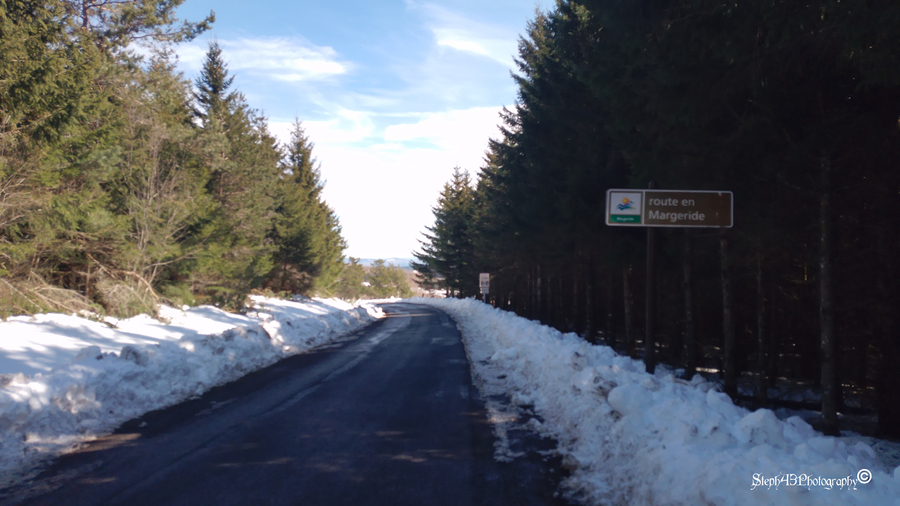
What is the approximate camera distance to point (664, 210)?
27.2 feet

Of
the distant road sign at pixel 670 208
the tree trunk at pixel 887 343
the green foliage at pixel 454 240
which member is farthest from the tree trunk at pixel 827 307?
the green foliage at pixel 454 240

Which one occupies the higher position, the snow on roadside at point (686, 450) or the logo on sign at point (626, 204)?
the logo on sign at point (626, 204)

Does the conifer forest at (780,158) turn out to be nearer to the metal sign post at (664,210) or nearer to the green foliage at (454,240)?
the metal sign post at (664,210)

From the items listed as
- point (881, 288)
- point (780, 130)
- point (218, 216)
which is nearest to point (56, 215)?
point (218, 216)

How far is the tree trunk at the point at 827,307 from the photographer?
7309 millimetres

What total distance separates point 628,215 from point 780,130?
99.0 inches

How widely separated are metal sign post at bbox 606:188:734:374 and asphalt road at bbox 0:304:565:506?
153 inches

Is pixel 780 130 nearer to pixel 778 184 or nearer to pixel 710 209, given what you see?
pixel 778 184

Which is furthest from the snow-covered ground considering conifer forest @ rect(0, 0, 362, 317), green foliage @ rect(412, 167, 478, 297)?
green foliage @ rect(412, 167, 478, 297)

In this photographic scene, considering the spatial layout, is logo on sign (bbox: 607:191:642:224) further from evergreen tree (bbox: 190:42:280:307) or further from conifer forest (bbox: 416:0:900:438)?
evergreen tree (bbox: 190:42:280:307)

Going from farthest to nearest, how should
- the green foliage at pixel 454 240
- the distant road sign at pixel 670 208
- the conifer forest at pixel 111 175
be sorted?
the green foliage at pixel 454 240
the conifer forest at pixel 111 175
the distant road sign at pixel 670 208

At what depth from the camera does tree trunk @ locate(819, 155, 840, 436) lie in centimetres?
731

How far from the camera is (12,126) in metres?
10.8

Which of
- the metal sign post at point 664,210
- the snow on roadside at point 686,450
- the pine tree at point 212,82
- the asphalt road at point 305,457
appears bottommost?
the asphalt road at point 305,457
